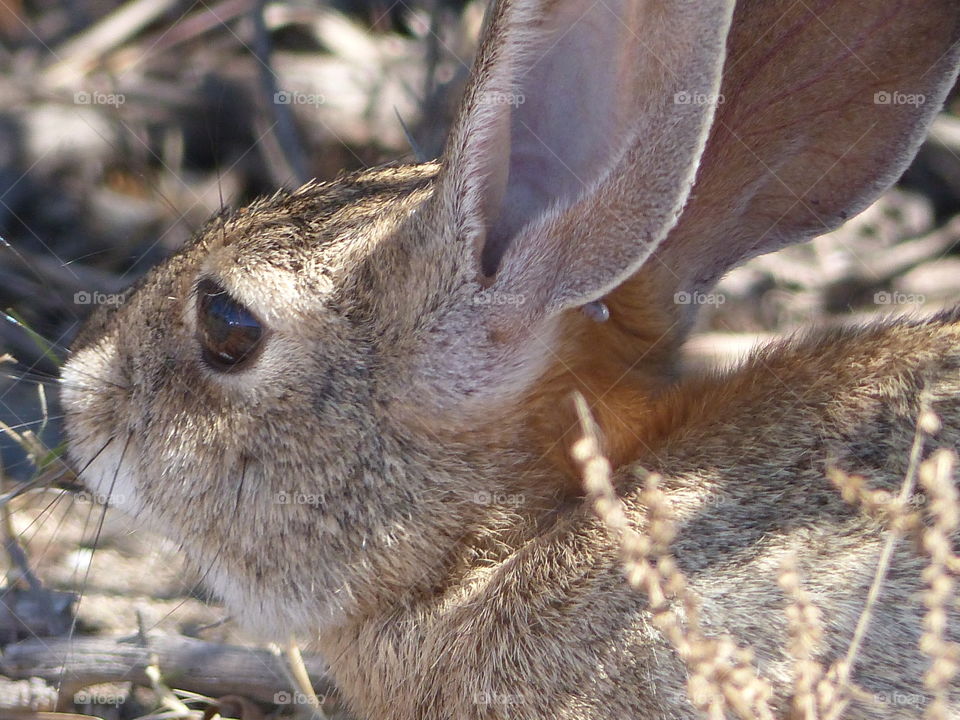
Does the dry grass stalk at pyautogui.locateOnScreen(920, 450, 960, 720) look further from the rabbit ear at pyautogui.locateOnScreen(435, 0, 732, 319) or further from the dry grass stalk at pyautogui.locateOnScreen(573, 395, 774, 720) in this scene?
Answer: the rabbit ear at pyautogui.locateOnScreen(435, 0, 732, 319)

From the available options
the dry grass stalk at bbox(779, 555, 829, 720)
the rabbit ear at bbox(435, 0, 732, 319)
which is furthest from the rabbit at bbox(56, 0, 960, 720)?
the dry grass stalk at bbox(779, 555, 829, 720)

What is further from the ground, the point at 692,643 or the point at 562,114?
the point at 562,114

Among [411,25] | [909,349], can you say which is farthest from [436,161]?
[411,25]

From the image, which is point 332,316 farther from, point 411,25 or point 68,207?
point 411,25

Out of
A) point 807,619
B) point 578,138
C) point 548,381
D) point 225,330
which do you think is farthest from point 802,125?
point 225,330

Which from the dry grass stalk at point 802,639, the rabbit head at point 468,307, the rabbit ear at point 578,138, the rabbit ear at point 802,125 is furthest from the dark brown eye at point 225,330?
the dry grass stalk at point 802,639

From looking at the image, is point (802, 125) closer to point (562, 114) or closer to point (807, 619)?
point (562, 114)
